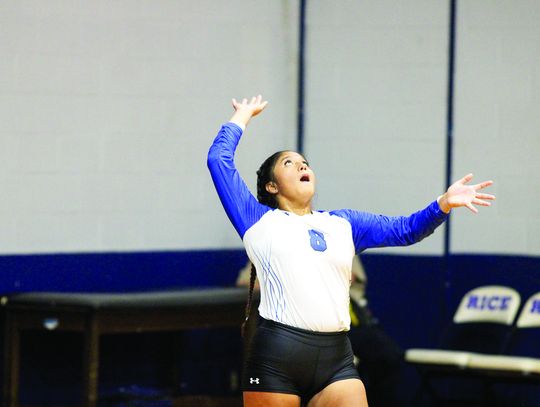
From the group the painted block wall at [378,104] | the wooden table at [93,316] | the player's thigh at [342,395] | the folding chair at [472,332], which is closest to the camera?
the player's thigh at [342,395]

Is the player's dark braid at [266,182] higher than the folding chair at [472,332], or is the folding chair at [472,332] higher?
the player's dark braid at [266,182]

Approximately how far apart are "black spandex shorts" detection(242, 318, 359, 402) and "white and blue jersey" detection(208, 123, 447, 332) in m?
0.04

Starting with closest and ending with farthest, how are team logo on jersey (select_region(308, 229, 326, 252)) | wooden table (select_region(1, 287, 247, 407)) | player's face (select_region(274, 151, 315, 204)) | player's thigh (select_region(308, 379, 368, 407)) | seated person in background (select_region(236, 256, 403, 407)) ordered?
1. player's thigh (select_region(308, 379, 368, 407))
2. team logo on jersey (select_region(308, 229, 326, 252))
3. player's face (select_region(274, 151, 315, 204))
4. wooden table (select_region(1, 287, 247, 407))
5. seated person in background (select_region(236, 256, 403, 407))

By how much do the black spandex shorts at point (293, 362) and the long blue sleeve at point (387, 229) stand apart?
1.29 ft

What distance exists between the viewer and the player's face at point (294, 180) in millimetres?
3955

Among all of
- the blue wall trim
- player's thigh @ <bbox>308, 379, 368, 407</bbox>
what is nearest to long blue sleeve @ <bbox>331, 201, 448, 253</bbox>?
player's thigh @ <bbox>308, 379, 368, 407</bbox>

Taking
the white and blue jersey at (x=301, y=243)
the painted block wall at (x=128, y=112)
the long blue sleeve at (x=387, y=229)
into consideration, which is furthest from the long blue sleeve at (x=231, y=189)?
the painted block wall at (x=128, y=112)

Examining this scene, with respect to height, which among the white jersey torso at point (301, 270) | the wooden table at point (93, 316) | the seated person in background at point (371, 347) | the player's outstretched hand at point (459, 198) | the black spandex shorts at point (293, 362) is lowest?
the seated person in background at point (371, 347)

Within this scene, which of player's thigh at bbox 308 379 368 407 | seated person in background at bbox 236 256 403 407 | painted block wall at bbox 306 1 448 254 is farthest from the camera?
painted block wall at bbox 306 1 448 254

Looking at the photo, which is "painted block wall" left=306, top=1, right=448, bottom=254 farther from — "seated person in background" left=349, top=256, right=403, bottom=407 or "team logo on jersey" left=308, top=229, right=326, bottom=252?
"team logo on jersey" left=308, top=229, right=326, bottom=252

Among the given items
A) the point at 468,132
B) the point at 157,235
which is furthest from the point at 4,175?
the point at 468,132

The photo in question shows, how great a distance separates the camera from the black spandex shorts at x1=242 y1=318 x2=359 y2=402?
3.76 m

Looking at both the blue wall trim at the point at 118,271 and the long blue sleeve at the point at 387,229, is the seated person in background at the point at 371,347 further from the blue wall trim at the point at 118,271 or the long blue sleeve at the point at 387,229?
the long blue sleeve at the point at 387,229

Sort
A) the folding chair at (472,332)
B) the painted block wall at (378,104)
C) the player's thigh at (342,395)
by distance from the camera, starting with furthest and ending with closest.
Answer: the painted block wall at (378,104)
the folding chair at (472,332)
the player's thigh at (342,395)
